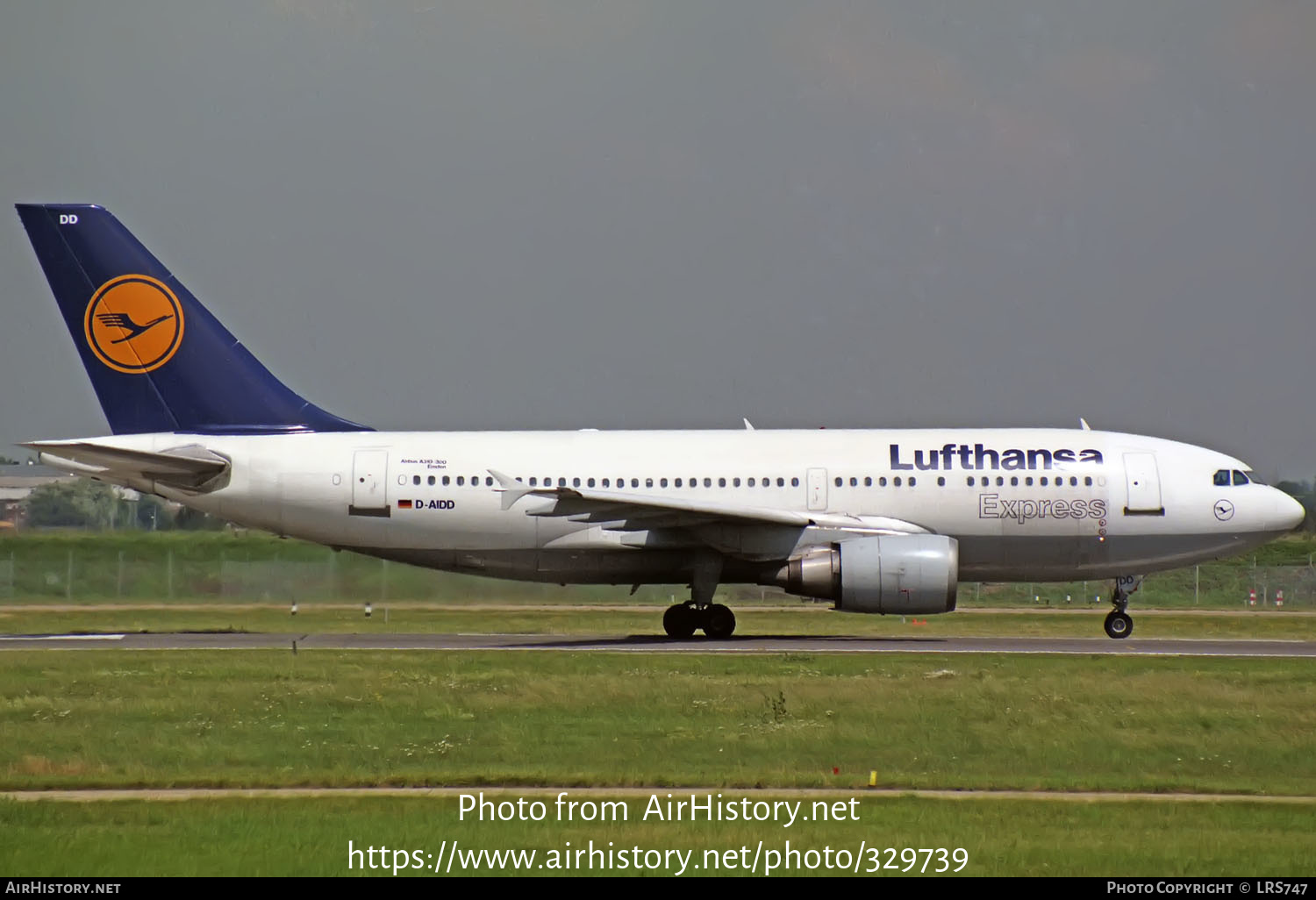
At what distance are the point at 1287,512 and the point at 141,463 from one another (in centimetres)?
2273

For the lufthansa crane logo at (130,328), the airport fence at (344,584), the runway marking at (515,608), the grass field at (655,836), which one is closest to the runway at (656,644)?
the lufthansa crane logo at (130,328)

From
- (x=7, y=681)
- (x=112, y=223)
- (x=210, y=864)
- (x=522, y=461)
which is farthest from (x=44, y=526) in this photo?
(x=210, y=864)

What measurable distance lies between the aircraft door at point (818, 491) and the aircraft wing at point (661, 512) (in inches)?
5.6

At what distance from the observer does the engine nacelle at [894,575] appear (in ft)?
101

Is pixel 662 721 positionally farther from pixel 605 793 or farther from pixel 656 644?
pixel 656 644

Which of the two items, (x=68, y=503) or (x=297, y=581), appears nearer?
(x=297, y=581)

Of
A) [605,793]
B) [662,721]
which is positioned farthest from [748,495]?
[605,793]

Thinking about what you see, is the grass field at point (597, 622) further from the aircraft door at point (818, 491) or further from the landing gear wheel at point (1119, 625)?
the aircraft door at point (818, 491)

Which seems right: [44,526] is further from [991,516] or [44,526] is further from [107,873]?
[107,873]

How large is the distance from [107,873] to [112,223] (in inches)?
1014

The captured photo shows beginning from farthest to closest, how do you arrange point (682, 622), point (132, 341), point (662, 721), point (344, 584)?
point (344, 584) < point (132, 341) < point (682, 622) < point (662, 721)

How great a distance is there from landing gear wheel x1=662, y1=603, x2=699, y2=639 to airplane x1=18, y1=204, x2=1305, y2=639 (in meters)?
0.05

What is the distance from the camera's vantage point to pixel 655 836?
492 inches

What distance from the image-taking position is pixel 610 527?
108 ft
